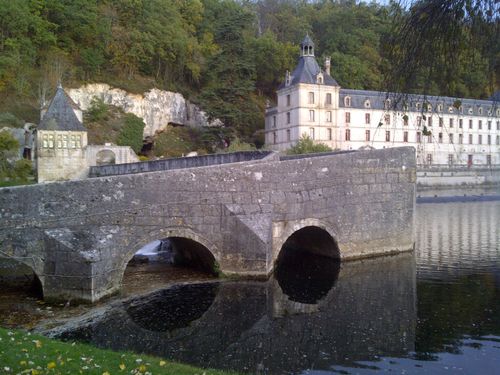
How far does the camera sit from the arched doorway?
44.1 ft

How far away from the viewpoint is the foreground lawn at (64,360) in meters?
6.24

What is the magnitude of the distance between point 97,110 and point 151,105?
6134 mm

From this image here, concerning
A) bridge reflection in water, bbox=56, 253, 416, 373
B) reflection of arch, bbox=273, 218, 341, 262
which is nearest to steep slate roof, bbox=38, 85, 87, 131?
reflection of arch, bbox=273, 218, 341, 262

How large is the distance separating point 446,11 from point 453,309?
8.03m

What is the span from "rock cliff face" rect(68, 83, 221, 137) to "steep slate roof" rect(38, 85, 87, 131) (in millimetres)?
11690

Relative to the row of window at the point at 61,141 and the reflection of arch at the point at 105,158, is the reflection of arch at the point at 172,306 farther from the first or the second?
the reflection of arch at the point at 105,158

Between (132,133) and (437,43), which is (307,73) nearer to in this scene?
(132,133)

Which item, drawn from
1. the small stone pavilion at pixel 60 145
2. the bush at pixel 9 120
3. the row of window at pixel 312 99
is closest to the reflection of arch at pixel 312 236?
the small stone pavilion at pixel 60 145

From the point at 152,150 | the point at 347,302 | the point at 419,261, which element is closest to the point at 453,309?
the point at 347,302

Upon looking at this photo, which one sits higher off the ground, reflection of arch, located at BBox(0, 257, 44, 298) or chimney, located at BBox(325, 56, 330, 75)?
chimney, located at BBox(325, 56, 330, 75)

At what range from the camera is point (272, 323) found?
11.0 meters

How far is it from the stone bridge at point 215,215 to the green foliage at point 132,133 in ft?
88.6

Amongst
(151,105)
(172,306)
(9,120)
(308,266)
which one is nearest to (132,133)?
(151,105)

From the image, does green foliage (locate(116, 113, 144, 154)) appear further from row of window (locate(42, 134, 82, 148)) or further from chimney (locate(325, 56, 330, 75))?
chimney (locate(325, 56, 330, 75))
